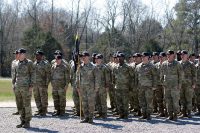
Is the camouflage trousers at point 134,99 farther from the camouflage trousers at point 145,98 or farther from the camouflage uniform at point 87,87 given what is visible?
the camouflage uniform at point 87,87

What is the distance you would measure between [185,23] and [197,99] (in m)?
41.9

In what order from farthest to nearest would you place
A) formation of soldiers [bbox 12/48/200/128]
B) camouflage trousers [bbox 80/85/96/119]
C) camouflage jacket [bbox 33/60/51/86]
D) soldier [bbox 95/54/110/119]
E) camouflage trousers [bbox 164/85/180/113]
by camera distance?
camouflage jacket [bbox 33/60/51/86] → soldier [bbox 95/54/110/119] → camouflage trousers [bbox 164/85/180/113] → camouflage trousers [bbox 80/85/96/119] → formation of soldiers [bbox 12/48/200/128]

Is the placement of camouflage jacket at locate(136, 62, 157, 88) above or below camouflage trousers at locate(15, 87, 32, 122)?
above

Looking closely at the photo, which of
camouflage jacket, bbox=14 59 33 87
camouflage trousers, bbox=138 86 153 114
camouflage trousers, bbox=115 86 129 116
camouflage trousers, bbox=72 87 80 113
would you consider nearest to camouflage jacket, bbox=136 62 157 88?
camouflage trousers, bbox=138 86 153 114

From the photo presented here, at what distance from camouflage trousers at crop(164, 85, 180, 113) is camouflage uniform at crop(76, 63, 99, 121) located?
95.4 inches

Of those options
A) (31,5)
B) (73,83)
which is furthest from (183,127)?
(31,5)

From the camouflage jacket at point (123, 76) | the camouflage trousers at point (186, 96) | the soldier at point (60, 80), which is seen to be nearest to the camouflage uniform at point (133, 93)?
the camouflage jacket at point (123, 76)

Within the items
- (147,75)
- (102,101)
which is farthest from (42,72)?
(147,75)

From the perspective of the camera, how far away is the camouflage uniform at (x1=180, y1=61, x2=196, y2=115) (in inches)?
594

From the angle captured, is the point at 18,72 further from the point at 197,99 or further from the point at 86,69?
the point at 197,99

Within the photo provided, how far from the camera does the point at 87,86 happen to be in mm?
13242

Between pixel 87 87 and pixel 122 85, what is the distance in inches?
62.6

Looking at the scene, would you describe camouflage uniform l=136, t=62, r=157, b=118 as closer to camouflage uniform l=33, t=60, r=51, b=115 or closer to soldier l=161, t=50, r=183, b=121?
soldier l=161, t=50, r=183, b=121

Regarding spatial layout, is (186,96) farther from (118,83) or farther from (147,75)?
(118,83)
